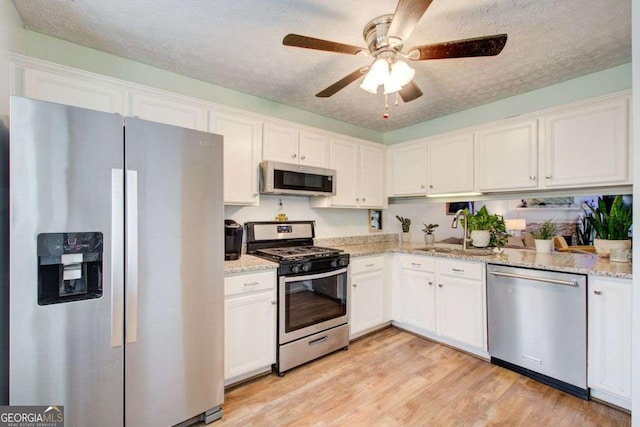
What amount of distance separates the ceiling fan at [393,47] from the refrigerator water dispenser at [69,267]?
1431 millimetres

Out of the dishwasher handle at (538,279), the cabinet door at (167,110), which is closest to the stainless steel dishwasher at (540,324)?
the dishwasher handle at (538,279)

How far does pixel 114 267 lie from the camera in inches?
56.9

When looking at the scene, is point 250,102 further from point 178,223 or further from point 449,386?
point 449,386

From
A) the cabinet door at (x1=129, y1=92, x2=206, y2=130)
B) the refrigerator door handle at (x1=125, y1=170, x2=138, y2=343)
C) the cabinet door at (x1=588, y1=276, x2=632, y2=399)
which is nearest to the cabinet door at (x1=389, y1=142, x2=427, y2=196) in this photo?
the cabinet door at (x1=588, y1=276, x2=632, y2=399)

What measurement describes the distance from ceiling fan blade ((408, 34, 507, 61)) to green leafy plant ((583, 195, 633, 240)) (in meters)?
1.90

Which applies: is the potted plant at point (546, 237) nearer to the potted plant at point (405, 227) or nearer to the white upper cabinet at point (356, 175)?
the potted plant at point (405, 227)

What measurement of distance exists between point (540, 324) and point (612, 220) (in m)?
1.08

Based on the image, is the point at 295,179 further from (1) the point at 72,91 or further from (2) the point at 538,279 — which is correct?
(2) the point at 538,279

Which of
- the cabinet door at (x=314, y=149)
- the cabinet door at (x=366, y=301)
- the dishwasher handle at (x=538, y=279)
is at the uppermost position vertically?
the cabinet door at (x=314, y=149)

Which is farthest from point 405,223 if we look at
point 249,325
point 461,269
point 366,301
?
point 249,325

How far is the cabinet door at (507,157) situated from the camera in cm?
262

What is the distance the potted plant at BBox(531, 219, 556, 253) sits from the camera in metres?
2.69

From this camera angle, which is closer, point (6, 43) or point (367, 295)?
point (6, 43)

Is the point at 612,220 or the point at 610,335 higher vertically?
the point at 612,220
